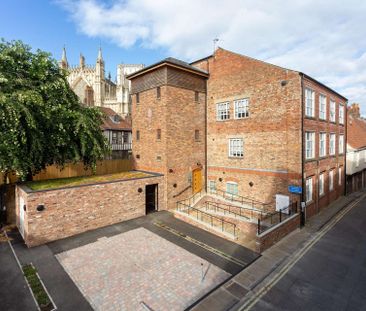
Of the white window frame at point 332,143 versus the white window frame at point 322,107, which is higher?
the white window frame at point 322,107

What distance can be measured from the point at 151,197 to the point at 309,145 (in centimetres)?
1255

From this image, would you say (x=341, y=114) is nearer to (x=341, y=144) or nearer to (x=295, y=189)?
(x=341, y=144)

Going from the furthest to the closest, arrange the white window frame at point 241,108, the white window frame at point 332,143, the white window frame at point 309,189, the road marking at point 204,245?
1. the white window frame at point 332,143
2. the white window frame at point 241,108
3. the white window frame at point 309,189
4. the road marking at point 204,245

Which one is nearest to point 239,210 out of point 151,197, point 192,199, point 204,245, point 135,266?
point 192,199

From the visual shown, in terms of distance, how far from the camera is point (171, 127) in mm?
16734

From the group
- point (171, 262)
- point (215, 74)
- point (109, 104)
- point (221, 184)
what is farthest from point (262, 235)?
point (109, 104)

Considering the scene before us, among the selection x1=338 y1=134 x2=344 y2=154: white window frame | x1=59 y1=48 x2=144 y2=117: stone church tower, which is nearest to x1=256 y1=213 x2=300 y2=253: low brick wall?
x1=338 y1=134 x2=344 y2=154: white window frame

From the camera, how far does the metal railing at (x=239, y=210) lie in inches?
590

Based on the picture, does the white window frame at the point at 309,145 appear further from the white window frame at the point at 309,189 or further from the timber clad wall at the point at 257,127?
the white window frame at the point at 309,189

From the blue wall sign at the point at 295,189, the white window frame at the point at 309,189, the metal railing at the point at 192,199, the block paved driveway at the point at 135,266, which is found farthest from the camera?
the metal railing at the point at 192,199

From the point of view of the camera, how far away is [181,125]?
17484mm

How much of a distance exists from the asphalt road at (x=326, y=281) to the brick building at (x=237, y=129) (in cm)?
369

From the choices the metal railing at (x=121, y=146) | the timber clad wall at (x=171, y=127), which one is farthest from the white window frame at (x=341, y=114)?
the metal railing at (x=121, y=146)

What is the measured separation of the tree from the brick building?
4961 mm
